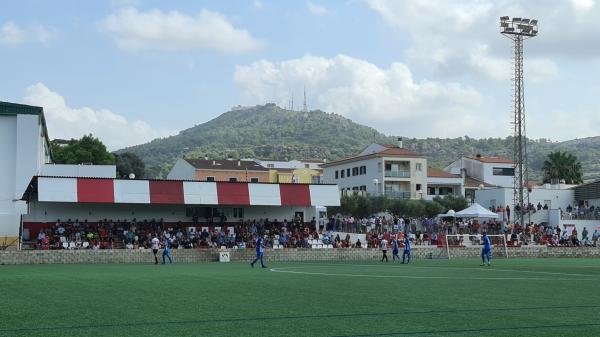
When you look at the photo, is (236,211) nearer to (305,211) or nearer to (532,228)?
(305,211)

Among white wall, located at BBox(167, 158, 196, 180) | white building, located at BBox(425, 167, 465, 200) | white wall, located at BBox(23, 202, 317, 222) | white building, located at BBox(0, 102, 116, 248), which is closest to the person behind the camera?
white wall, located at BBox(23, 202, 317, 222)

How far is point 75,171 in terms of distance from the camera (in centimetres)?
6400

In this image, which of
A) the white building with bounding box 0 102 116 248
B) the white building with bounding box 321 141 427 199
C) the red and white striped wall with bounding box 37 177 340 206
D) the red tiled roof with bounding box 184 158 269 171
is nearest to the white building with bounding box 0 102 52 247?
the white building with bounding box 0 102 116 248

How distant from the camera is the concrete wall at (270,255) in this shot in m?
42.9

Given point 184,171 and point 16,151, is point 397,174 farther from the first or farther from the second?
point 16,151

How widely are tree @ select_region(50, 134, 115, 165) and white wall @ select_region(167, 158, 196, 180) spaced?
8.35 metres

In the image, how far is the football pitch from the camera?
13.4 meters

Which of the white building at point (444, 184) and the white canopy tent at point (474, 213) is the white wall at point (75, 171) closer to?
the white canopy tent at point (474, 213)

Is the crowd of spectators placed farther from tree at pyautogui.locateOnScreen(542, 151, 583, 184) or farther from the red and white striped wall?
tree at pyautogui.locateOnScreen(542, 151, 583, 184)

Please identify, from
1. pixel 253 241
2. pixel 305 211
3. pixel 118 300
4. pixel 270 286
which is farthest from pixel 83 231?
pixel 118 300

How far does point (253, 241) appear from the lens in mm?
51844

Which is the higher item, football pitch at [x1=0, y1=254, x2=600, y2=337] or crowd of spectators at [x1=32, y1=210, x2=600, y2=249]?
crowd of spectators at [x1=32, y1=210, x2=600, y2=249]

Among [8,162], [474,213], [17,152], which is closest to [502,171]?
[474,213]

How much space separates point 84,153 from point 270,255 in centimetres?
5219
